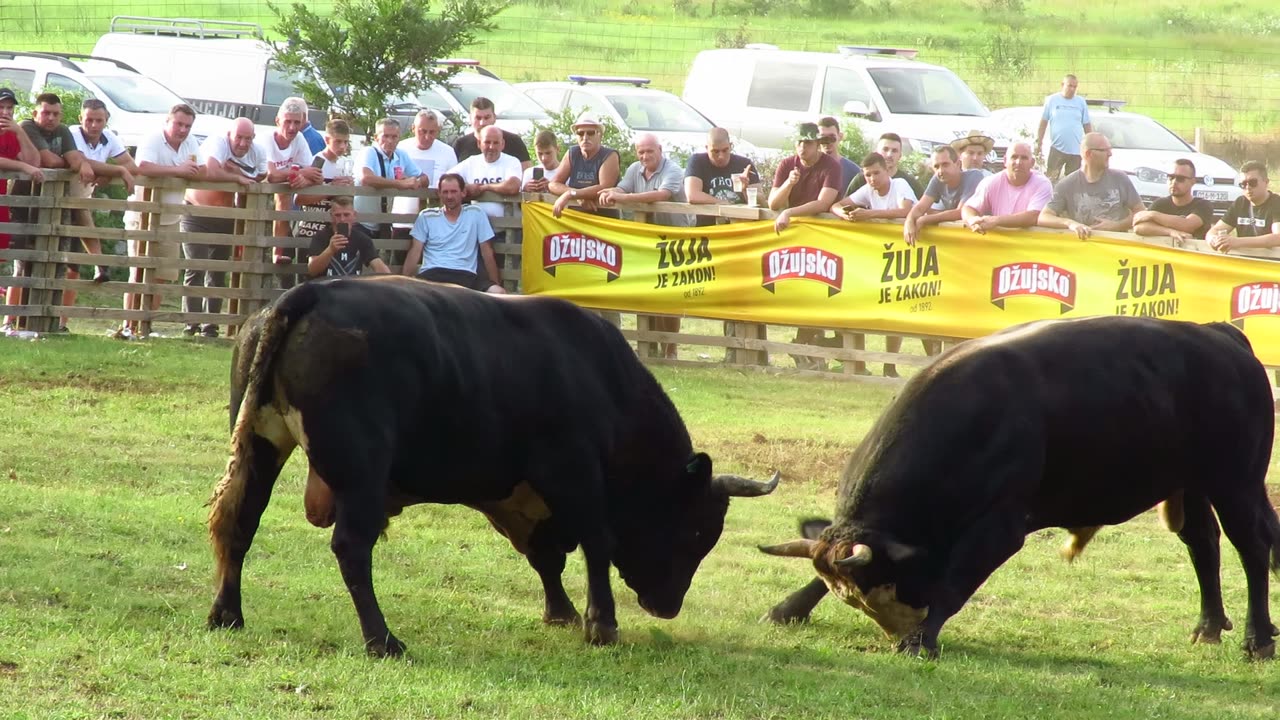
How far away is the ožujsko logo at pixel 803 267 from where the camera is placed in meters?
14.8

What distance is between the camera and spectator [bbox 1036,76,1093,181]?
21.1m

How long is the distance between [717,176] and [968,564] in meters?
8.99

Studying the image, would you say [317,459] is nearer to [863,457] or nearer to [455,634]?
[455,634]

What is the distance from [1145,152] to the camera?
2255 centimetres

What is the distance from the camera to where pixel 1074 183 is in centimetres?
1405

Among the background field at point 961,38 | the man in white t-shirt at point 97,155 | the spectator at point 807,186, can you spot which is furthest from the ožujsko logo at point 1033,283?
the background field at point 961,38

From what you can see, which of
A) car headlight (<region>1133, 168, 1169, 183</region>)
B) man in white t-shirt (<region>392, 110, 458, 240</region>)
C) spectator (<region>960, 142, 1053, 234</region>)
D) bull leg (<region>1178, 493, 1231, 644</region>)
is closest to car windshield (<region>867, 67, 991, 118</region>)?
car headlight (<region>1133, 168, 1169, 183</region>)

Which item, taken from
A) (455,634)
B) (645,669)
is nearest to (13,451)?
(455,634)

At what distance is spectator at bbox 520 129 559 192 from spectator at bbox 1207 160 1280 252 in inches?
236

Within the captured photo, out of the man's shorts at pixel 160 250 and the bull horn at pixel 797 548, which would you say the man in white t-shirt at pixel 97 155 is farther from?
the bull horn at pixel 797 548

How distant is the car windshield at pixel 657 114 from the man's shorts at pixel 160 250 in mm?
8277

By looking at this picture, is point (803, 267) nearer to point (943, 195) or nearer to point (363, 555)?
point (943, 195)

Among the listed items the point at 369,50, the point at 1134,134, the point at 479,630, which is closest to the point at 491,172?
the point at 369,50

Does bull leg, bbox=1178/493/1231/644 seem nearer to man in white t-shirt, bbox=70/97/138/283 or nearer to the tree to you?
man in white t-shirt, bbox=70/97/138/283
